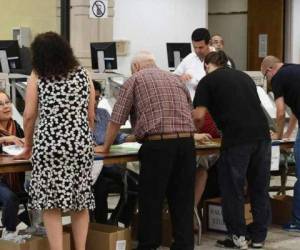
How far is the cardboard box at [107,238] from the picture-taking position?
505cm

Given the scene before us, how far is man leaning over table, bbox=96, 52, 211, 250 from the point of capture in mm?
5043

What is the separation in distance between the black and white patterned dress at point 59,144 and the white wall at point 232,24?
10.8 m

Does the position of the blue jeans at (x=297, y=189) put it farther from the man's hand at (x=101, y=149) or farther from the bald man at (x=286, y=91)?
the man's hand at (x=101, y=149)

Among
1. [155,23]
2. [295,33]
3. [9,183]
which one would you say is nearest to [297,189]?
[9,183]

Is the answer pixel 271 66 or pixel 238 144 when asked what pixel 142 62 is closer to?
pixel 238 144

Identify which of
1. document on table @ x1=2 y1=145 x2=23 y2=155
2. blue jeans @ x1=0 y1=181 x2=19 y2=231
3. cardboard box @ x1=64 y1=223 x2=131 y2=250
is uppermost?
document on table @ x1=2 y1=145 x2=23 y2=155

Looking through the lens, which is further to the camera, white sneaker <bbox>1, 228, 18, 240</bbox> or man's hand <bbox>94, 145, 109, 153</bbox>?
man's hand <bbox>94, 145, 109, 153</bbox>

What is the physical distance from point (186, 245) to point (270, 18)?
32.0 feet

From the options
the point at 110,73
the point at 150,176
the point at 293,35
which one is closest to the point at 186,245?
the point at 150,176

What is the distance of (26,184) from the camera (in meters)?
5.38

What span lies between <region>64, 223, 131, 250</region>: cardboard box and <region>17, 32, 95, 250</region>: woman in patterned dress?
1.38 feet

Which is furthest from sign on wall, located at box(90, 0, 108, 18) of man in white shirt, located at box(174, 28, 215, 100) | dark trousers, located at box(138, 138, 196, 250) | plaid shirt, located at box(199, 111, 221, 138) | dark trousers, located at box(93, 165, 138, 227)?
dark trousers, located at box(138, 138, 196, 250)

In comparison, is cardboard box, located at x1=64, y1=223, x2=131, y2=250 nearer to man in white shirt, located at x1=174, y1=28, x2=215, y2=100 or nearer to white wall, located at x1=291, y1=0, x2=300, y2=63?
man in white shirt, located at x1=174, y1=28, x2=215, y2=100

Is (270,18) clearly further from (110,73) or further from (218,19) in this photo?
(110,73)
